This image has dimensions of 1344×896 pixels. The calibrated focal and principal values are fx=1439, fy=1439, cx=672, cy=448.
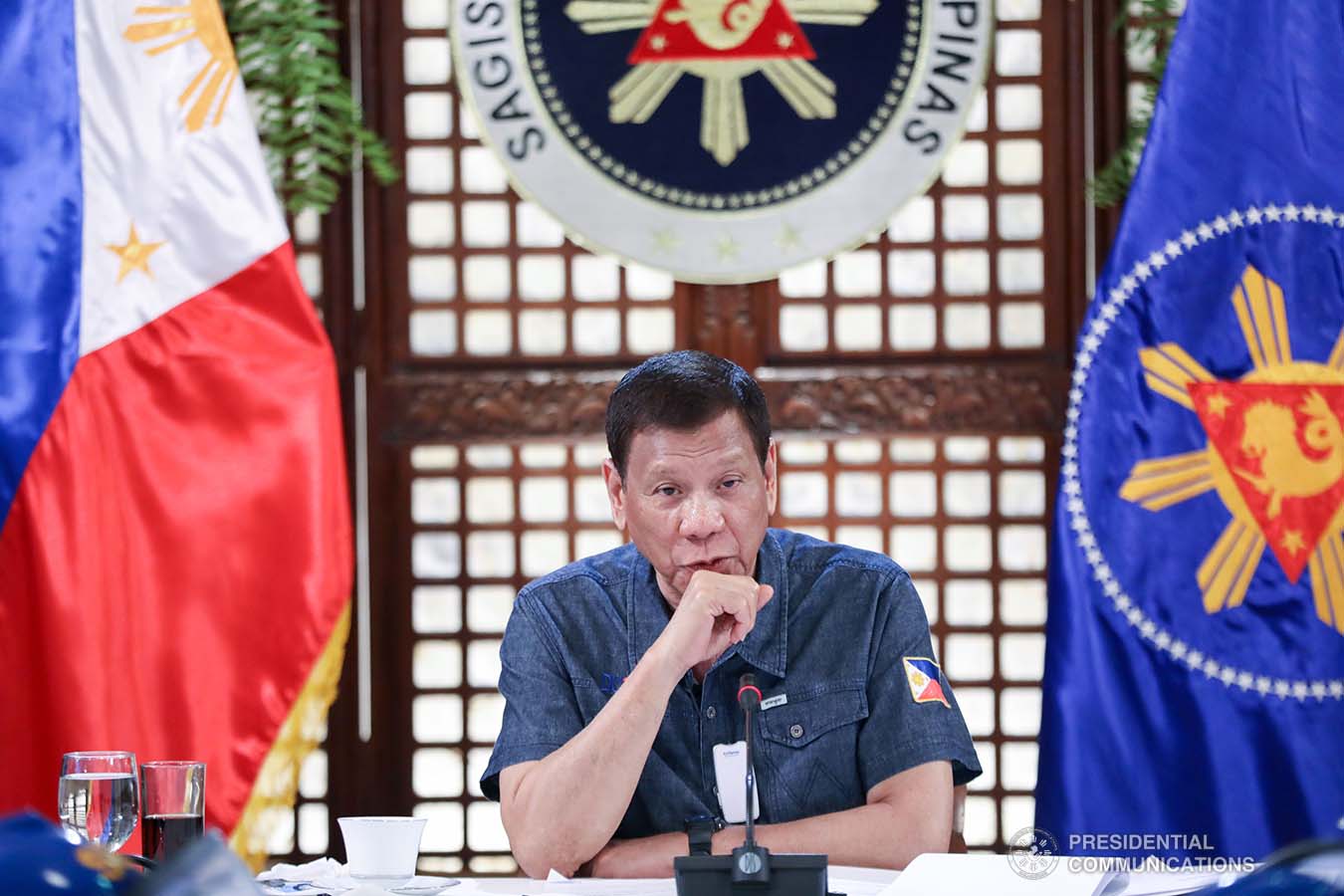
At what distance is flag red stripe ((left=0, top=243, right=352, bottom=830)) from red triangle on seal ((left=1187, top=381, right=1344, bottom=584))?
159cm

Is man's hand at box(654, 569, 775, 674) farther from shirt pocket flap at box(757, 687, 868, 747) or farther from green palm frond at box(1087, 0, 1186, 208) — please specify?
green palm frond at box(1087, 0, 1186, 208)

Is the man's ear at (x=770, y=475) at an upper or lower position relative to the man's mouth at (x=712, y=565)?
upper

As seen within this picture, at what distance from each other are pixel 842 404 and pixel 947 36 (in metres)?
0.79

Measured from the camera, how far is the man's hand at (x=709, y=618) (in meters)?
1.64

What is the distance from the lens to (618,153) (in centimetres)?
299

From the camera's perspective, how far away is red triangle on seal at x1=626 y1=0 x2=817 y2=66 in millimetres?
2959

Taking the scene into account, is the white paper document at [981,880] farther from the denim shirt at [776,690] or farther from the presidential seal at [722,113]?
the presidential seal at [722,113]

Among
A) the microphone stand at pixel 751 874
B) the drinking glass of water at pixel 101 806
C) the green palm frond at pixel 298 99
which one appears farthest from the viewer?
the green palm frond at pixel 298 99

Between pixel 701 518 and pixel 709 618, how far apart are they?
0.43ft

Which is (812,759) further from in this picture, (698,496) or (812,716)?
(698,496)

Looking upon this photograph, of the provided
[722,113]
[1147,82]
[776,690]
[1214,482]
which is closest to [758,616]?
[776,690]

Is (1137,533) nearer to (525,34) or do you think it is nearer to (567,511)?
(567,511)

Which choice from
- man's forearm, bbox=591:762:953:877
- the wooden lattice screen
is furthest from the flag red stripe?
man's forearm, bbox=591:762:953:877

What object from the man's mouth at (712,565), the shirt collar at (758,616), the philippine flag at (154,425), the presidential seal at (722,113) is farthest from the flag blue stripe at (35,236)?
the man's mouth at (712,565)
